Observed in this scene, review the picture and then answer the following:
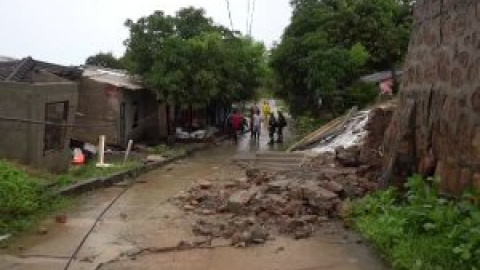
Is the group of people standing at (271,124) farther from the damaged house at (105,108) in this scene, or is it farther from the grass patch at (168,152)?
the damaged house at (105,108)

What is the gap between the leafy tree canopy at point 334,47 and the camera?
27.0 meters

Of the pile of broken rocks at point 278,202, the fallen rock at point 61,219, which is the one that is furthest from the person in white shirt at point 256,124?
the fallen rock at point 61,219

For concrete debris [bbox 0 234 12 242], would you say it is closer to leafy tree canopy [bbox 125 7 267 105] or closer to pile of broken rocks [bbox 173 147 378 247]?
pile of broken rocks [bbox 173 147 378 247]

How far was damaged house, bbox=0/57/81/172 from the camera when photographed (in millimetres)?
14203

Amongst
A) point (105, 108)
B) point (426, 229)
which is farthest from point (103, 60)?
point (426, 229)

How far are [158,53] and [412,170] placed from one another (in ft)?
63.4

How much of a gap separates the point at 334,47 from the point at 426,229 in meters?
20.9

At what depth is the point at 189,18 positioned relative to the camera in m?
29.5

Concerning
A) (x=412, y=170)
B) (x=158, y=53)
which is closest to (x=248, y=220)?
(x=412, y=170)

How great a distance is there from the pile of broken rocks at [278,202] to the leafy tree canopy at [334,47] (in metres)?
13.6

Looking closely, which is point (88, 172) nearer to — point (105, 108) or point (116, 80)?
point (105, 108)

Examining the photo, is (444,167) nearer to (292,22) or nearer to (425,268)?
(425,268)

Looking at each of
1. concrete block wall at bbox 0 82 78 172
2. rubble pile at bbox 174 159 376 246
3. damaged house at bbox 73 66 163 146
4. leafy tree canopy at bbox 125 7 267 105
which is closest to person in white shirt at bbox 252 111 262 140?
leafy tree canopy at bbox 125 7 267 105

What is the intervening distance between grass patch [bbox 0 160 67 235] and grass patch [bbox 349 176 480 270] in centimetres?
530
